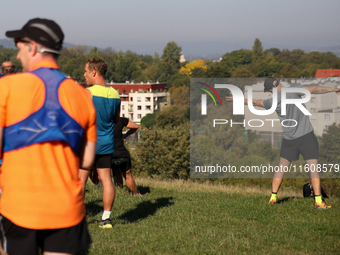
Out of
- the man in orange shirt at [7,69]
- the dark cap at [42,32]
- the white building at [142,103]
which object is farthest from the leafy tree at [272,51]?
the dark cap at [42,32]

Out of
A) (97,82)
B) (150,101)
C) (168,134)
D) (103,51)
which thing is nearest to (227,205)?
(97,82)

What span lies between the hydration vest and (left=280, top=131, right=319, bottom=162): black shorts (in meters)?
5.32

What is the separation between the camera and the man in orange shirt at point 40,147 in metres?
2.02

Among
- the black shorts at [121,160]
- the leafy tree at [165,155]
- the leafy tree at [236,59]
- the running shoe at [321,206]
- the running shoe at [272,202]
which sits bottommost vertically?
the leafy tree at [165,155]

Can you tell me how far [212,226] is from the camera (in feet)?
17.3

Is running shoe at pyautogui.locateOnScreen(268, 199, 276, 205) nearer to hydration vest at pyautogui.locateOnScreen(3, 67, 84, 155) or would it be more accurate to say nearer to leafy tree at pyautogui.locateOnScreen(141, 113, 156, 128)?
hydration vest at pyautogui.locateOnScreen(3, 67, 84, 155)

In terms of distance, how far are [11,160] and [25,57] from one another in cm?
56

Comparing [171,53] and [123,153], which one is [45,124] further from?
[171,53]

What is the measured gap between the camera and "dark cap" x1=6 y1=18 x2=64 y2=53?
213cm

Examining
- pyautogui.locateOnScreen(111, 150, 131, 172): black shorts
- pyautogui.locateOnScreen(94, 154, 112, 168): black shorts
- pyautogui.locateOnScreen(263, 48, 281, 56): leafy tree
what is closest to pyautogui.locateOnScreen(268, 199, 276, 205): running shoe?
pyautogui.locateOnScreen(111, 150, 131, 172): black shorts

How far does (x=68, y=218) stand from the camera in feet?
7.00

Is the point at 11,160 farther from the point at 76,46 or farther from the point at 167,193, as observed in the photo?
the point at 76,46

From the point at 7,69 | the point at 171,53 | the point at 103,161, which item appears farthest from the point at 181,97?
the point at 103,161

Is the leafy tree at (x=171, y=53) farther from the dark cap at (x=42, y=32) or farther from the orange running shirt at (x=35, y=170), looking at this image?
the orange running shirt at (x=35, y=170)
